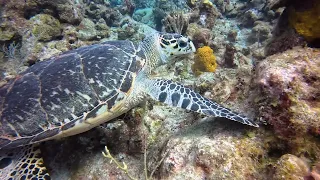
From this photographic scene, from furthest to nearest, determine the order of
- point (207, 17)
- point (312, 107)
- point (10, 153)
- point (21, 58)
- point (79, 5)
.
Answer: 1. point (79, 5)
2. point (207, 17)
3. point (21, 58)
4. point (10, 153)
5. point (312, 107)

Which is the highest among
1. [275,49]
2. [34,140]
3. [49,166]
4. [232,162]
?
[275,49]

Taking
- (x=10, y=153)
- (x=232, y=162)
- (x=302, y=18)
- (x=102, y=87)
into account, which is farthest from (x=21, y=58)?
(x=302, y=18)

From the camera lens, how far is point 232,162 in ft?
6.20

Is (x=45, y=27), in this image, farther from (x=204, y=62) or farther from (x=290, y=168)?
(x=290, y=168)

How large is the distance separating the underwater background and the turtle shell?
0.55 metres

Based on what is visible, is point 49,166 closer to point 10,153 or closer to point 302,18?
point 10,153

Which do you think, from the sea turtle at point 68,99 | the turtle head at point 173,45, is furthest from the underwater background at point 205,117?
the turtle head at point 173,45

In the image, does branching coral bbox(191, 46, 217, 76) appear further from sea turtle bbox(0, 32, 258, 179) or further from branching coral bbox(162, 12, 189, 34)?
branching coral bbox(162, 12, 189, 34)

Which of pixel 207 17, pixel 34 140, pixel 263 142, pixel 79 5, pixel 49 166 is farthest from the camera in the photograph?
pixel 79 5

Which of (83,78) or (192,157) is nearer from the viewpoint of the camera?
(192,157)

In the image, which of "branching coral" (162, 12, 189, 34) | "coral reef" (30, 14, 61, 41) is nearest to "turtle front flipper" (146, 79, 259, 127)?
"branching coral" (162, 12, 189, 34)

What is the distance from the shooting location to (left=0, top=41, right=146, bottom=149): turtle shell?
2.69 metres

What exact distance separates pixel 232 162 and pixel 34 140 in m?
2.39

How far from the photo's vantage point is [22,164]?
285 centimetres
